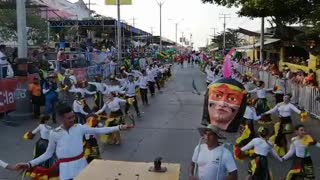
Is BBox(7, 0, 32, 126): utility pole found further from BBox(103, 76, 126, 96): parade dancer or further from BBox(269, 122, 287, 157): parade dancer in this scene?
BBox(269, 122, 287, 157): parade dancer

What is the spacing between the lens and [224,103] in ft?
14.6

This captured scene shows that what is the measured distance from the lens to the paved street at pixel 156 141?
36.2 ft

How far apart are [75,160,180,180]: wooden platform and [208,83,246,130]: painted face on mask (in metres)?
0.64

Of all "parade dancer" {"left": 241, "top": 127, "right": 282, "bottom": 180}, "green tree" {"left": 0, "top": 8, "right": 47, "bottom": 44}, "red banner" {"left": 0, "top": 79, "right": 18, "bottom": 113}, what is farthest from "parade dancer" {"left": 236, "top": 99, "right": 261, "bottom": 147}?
"green tree" {"left": 0, "top": 8, "right": 47, "bottom": 44}

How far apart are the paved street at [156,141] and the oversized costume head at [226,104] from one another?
3.09m

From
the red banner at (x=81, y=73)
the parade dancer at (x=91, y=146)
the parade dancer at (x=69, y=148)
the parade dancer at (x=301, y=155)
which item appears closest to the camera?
the parade dancer at (x=69, y=148)

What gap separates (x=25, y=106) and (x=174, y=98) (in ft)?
30.4

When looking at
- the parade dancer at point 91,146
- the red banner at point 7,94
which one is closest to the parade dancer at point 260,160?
the parade dancer at point 91,146

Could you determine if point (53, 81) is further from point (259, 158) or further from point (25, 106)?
point (259, 158)

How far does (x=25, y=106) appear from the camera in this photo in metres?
17.0

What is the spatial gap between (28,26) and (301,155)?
28.2 metres

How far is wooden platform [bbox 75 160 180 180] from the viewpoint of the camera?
4359 mm

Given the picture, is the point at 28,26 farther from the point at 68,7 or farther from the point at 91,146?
the point at 91,146

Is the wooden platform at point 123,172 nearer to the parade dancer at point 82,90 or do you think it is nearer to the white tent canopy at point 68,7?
the parade dancer at point 82,90
